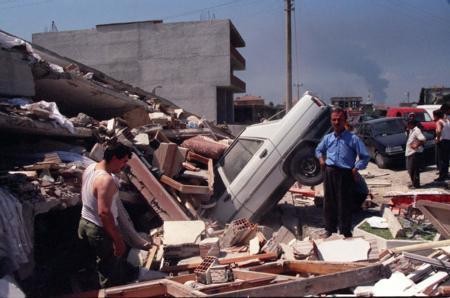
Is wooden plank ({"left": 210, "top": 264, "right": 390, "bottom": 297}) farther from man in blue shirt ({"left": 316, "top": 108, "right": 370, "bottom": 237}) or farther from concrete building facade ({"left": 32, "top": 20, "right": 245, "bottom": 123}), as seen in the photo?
concrete building facade ({"left": 32, "top": 20, "right": 245, "bottom": 123})

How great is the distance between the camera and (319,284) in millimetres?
4027

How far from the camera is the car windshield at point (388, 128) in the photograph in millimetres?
16453

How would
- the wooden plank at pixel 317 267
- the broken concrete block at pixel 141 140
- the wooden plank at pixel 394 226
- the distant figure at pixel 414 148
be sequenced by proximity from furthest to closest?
the distant figure at pixel 414 148, the broken concrete block at pixel 141 140, the wooden plank at pixel 394 226, the wooden plank at pixel 317 267

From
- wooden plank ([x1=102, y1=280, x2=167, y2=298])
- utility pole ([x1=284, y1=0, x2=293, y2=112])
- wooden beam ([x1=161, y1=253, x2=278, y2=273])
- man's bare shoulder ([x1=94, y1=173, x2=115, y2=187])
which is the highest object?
utility pole ([x1=284, y1=0, x2=293, y2=112])

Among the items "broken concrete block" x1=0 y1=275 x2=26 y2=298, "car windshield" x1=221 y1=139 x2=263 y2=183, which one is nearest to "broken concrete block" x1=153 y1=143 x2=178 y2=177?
"car windshield" x1=221 y1=139 x2=263 y2=183

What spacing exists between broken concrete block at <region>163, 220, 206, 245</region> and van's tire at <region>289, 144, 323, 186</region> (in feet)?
6.05

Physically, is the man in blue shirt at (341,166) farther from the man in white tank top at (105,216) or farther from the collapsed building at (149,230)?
the man in white tank top at (105,216)

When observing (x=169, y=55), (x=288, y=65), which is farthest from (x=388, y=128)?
(x=169, y=55)

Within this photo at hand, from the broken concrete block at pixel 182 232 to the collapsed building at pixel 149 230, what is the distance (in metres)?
0.02

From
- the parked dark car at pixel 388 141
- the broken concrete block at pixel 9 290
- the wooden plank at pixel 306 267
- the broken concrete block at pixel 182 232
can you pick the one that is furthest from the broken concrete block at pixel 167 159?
the parked dark car at pixel 388 141

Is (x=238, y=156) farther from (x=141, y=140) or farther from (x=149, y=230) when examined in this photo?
(x=149, y=230)

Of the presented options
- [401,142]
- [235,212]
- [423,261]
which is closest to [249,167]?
[235,212]

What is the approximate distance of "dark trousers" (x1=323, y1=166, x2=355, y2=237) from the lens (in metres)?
6.86

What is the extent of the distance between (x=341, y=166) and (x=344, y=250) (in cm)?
138
